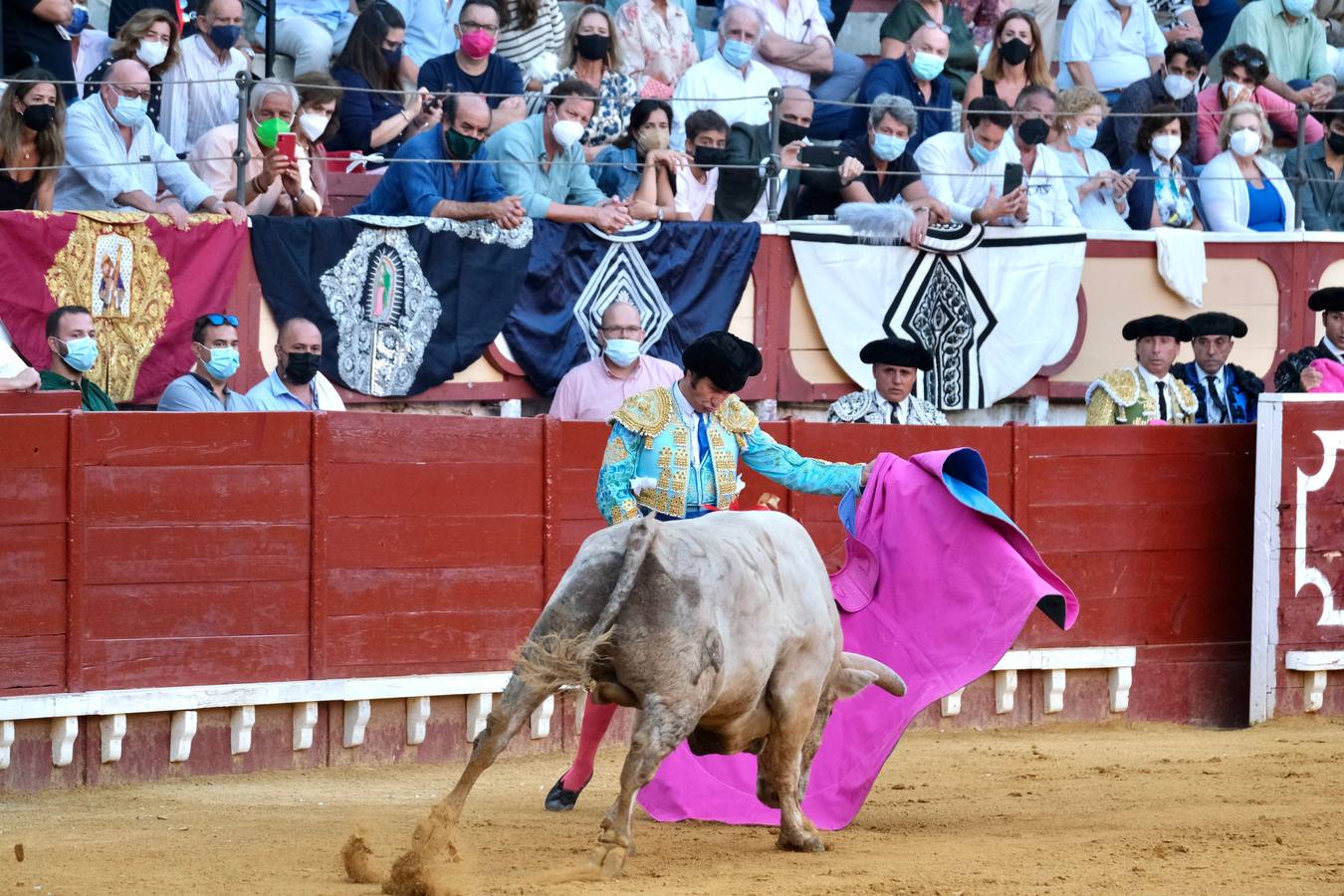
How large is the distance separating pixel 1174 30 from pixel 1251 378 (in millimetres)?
3269

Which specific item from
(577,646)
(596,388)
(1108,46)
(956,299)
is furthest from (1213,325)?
(577,646)

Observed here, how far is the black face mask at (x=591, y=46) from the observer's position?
8.81m

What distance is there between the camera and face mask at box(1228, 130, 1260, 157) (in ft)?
32.4

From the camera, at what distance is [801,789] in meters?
5.43

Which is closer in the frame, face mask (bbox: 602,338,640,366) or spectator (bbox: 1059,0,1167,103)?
face mask (bbox: 602,338,640,366)

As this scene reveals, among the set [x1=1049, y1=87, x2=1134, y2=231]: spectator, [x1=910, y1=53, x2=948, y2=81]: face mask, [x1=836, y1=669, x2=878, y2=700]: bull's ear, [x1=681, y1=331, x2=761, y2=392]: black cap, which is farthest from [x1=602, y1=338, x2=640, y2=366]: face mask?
[x1=1049, y1=87, x2=1134, y2=231]: spectator

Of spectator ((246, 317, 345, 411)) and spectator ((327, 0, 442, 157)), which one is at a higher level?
spectator ((327, 0, 442, 157))

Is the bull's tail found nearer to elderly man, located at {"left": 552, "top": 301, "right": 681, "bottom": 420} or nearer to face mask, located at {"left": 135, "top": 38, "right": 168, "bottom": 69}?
elderly man, located at {"left": 552, "top": 301, "right": 681, "bottom": 420}

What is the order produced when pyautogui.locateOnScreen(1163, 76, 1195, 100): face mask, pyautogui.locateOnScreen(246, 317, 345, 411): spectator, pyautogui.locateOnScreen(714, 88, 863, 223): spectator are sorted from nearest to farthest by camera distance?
pyautogui.locateOnScreen(246, 317, 345, 411): spectator → pyautogui.locateOnScreen(714, 88, 863, 223): spectator → pyautogui.locateOnScreen(1163, 76, 1195, 100): face mask

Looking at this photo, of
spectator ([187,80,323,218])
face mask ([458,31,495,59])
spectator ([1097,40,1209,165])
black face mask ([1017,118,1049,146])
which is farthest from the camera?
spectator ([1097,40,1209,165])

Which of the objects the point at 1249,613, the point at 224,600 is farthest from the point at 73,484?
the point at 1249,613

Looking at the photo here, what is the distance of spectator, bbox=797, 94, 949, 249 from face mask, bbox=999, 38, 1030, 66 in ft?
2.84

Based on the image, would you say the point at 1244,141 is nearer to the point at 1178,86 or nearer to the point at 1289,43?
the point at 1178,86

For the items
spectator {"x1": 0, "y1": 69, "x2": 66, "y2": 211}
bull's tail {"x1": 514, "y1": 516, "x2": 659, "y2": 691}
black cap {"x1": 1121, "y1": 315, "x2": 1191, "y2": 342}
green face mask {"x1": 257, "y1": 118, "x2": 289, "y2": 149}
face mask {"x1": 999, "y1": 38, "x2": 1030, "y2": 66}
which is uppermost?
face mask {"x1": 999, "y1": 38, "x2": 1030, "y2": 66}
